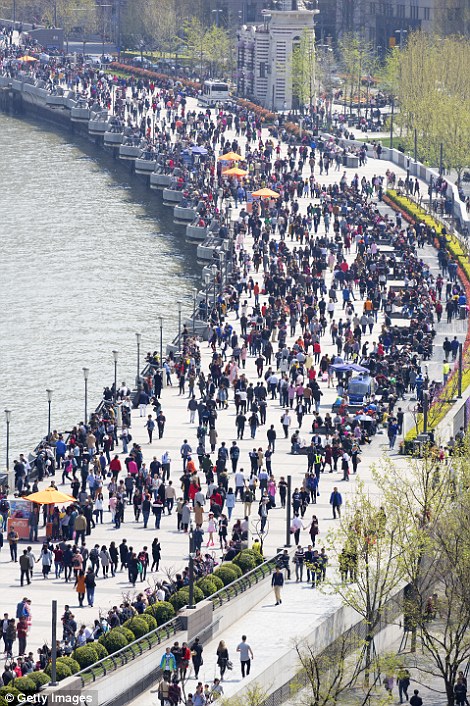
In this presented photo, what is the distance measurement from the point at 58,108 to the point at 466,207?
57.6 meters

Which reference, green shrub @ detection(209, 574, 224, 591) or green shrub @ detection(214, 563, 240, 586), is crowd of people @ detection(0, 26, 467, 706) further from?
green shrub @ detection(209, 574, 224, 591)

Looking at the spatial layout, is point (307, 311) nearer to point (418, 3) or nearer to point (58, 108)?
point (58, 108)

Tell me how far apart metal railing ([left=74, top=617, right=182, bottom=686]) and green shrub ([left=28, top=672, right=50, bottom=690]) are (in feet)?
2.23

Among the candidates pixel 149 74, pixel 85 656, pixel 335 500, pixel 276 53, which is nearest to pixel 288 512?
pixel 335 500

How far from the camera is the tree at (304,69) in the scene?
143875 mm

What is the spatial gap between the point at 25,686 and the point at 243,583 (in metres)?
9.78

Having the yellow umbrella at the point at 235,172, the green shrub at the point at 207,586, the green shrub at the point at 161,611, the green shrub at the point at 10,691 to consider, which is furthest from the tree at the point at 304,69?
the green shrub at the point at 10,691

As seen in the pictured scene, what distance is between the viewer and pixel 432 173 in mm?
119375

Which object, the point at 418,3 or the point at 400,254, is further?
the point at 418,3

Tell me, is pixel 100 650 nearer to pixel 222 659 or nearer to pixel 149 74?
pixel 222 659

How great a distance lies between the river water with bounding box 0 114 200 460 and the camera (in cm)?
8681

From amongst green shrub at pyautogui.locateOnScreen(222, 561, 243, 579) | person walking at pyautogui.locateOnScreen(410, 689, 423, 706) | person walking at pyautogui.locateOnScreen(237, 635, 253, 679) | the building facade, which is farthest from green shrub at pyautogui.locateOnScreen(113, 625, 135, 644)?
the building facade

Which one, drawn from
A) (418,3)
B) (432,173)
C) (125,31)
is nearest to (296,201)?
(432,173)

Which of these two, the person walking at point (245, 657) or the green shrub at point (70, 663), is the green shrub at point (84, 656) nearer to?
the green shrub at point (70, 663)
